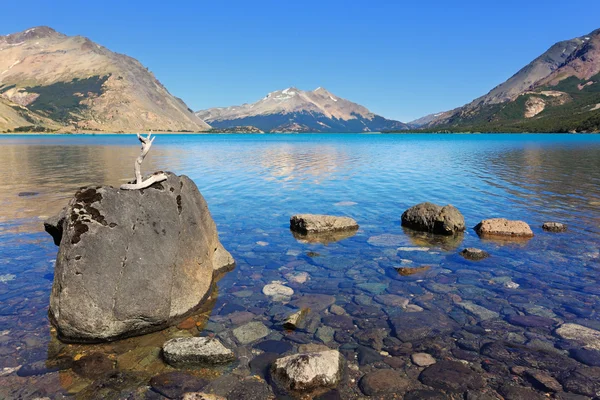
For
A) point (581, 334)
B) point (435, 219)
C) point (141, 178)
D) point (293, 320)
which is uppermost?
point (141, 178)

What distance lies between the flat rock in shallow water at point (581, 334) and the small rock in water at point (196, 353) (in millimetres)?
8908

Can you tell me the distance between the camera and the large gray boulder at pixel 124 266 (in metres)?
10.5

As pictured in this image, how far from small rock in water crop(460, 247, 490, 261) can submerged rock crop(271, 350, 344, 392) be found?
1064cm

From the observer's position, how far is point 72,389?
880 centimetres

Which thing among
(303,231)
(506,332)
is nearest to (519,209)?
(303,231)

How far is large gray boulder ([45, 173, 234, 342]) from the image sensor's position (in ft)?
34.5

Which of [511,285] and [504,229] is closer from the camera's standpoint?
[511,285]

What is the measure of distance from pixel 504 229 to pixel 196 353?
17746mm

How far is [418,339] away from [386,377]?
2.10m

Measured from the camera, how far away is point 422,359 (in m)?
10.1

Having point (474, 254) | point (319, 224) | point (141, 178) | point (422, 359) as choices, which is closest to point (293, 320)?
point (422, 359)

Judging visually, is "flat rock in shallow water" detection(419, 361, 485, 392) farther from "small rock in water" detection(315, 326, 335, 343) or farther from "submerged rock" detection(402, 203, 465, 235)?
"submerged rock" detection(402, 203, 465, 235)

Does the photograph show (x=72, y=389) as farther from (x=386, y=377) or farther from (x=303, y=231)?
(x=303, y=231)

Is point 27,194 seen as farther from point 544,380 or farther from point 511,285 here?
point 544,380
